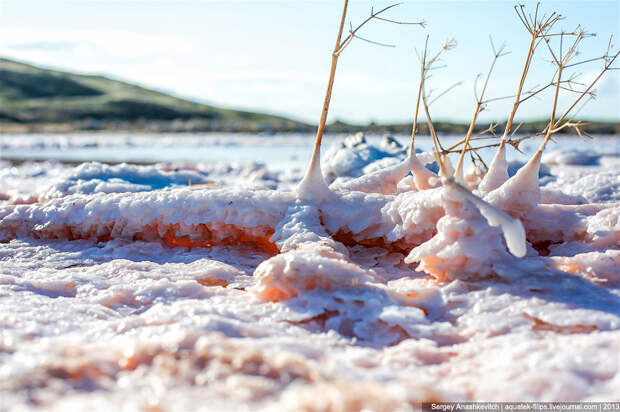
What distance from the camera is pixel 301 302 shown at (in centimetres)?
169

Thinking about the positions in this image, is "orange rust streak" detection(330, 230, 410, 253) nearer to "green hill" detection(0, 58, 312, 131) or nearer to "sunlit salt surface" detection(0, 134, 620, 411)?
"sunlit salt surface" detection(0, 134, 620, 411)

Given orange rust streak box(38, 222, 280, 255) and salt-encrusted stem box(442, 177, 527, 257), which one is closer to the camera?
salt-encrusted stem box(442, 177, 527, 257)

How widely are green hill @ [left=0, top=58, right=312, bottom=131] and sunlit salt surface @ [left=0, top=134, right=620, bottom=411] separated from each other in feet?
85.5

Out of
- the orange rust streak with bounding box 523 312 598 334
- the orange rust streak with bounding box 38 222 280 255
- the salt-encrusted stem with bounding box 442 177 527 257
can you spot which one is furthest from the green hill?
the orange rust streak with bounding box 523 312 598 334

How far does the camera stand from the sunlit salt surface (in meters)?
1.22

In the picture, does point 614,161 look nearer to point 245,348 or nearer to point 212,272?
point 212,272

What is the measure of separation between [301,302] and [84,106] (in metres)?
51.3

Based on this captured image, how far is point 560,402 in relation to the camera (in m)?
1.19

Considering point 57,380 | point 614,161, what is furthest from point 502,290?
point 614,161

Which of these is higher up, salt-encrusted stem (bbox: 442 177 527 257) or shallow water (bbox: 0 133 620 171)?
salt-encrusted stem (bbox: 442 177 527 257)

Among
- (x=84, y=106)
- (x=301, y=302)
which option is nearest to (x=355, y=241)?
(x=301, y=302)

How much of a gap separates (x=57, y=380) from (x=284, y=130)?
25.3 m

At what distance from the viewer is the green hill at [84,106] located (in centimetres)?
3809

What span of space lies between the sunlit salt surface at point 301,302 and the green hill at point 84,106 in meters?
26.1
